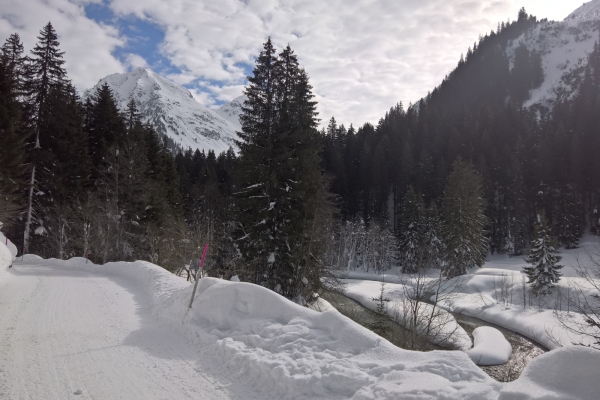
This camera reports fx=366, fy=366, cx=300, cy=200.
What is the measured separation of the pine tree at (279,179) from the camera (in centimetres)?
2019

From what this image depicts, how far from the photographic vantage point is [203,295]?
27.3ft

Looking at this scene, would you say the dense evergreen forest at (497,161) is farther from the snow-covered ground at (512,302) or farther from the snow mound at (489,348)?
the snow mound at (489,348)

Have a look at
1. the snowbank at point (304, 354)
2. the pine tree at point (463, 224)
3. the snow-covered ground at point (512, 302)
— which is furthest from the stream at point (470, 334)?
the pine tree at point (463, 224)

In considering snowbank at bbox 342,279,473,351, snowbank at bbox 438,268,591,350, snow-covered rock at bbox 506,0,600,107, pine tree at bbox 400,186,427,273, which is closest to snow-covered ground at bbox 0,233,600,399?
snowbank at bbox 342,279,473,351

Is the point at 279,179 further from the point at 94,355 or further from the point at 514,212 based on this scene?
the point at 514,212

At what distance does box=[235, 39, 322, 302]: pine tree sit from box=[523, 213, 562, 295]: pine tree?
62.7 ft

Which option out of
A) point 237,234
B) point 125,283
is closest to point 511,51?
point 237,234

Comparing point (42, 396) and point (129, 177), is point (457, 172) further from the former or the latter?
point (42, 396)

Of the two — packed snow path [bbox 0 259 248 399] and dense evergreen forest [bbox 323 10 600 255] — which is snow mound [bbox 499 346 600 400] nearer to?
packed snow path [bbox 0 259 248 399]

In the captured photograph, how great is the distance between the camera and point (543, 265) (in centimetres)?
2872

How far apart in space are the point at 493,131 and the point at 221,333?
7655cm

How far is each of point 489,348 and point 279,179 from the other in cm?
1394

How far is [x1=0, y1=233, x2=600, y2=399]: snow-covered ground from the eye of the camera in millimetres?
4160

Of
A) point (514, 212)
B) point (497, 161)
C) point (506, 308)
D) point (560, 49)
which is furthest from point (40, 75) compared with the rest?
point (560, 49)
